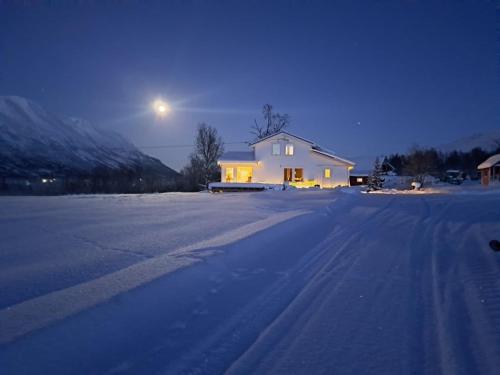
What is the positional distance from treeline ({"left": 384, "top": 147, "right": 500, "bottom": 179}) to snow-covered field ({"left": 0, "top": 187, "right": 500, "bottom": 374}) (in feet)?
130

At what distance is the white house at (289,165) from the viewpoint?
110 ft

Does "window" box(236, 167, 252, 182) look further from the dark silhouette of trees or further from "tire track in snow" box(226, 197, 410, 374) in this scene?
"tire track in snow" box(226, 197, 410, 374)

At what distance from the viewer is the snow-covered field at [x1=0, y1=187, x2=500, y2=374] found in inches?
109

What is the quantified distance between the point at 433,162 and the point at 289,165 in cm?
2769

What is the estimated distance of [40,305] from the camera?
3.41 meters

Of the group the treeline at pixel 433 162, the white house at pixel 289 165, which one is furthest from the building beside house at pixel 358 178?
the white house at pixel 289 165

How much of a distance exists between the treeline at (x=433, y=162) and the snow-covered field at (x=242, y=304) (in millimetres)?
39493

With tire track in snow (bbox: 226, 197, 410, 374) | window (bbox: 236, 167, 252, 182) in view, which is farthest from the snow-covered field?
window (bbox: 236, 167, 252, 182)

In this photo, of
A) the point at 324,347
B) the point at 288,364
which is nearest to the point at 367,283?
the point at 324,347

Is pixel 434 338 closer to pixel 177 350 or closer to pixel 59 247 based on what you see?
pixel 177 350

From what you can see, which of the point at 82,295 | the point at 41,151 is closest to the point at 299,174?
the point at 82,295

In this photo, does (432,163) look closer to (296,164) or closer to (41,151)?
(296,164)

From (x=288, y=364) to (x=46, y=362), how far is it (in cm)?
201

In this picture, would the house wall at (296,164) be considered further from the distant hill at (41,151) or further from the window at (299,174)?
the distant hill at (41,151)
